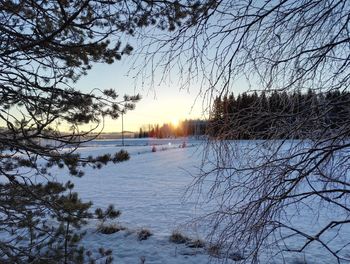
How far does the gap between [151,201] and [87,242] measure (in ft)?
12.3

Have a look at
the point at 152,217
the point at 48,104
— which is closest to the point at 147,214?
the point at 152,217

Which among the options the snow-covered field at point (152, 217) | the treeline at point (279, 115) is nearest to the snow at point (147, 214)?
the snow-covered field at point (152, 217)

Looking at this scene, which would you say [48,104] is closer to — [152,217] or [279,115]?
[279,115]

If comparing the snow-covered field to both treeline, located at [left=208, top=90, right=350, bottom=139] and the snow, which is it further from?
treeline, located at [left=208, top=90, right=350, bottom=139]

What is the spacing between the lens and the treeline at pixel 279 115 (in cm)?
232

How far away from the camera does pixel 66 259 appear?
14.1 feet

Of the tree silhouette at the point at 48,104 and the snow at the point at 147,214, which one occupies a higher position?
the tree silhouette at the point at 48,104

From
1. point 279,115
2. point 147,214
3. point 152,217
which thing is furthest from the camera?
point 147,214

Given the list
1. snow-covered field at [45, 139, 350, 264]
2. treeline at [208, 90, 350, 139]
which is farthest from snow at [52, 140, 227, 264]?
treeline at [208, 90, 350, 139]

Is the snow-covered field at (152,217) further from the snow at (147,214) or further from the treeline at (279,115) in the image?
the treeline at (279,115)

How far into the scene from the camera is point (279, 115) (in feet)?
7.98

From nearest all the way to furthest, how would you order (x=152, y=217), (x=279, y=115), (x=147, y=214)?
(x=279, y=115) → (x=152, y=217) → (x=147, y=214)

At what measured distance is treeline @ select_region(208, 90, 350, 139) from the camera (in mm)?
2316

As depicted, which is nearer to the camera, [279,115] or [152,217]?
[279,115]
